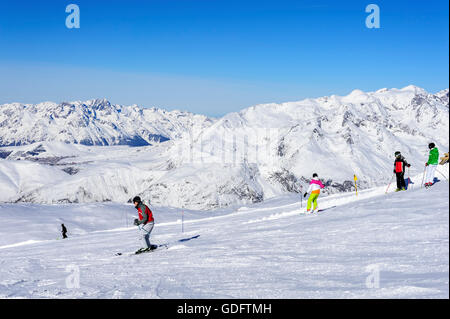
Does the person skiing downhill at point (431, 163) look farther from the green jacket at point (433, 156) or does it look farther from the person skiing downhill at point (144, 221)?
the person skiing downhill at point (144, 221)

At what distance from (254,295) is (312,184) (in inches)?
570

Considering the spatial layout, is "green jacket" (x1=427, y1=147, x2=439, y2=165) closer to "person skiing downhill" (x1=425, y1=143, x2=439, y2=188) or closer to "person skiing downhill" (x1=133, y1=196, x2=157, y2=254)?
"person skiing downhill" (x1=425, y1=143, x2=439, y2=188)

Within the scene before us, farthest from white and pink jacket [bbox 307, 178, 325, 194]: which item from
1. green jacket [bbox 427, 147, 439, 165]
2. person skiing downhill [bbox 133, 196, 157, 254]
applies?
person skiing downhill [bbox 133, 196, 157, 254]

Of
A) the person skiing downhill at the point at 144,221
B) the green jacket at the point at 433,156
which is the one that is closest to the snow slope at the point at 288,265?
the person skiing downhill at the point at 144,221

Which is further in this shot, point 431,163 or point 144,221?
point 431,163

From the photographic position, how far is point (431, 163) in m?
21.9

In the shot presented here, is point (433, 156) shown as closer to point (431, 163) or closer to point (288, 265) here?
point (431, 163)

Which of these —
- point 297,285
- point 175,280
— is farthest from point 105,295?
point 297,285

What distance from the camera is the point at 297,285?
8461mm

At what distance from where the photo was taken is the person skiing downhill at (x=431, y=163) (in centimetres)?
2133

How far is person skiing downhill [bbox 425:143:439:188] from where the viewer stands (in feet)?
70.0

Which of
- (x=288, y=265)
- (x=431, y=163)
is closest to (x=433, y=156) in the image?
(x=431, y=163)

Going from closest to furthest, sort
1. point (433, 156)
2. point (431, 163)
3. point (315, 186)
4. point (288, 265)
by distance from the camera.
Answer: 1. point (288, 265)
2. point (433, 156)
3. point (315, 186)
4. point (431, 163)
